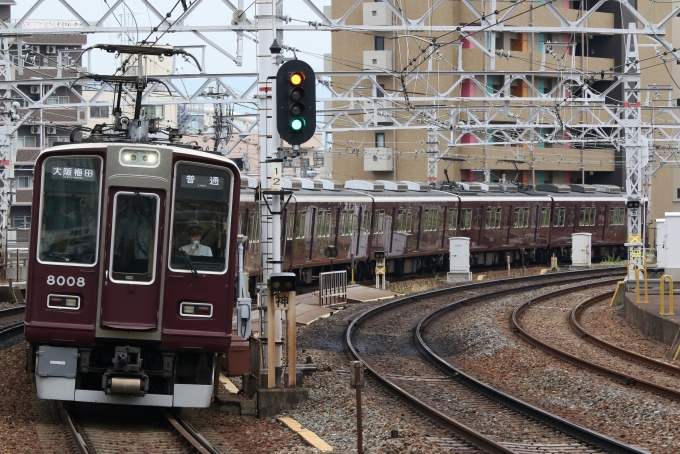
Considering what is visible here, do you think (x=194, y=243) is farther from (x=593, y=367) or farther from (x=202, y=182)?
(x=593, y=367)

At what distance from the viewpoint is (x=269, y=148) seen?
10.5 metres

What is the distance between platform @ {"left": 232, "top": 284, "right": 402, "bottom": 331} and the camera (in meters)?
18.7

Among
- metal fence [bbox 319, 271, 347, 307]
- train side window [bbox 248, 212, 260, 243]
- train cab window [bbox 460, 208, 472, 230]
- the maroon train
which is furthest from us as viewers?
train cab window [bbox 460, 208, 472, 230]

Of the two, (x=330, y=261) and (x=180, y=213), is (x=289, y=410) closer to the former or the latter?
(x=180, y=213)

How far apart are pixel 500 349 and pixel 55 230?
757cm

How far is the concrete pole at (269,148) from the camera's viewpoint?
10.4m

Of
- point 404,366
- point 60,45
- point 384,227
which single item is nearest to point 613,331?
point 404,366

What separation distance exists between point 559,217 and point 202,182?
30093 millimetres

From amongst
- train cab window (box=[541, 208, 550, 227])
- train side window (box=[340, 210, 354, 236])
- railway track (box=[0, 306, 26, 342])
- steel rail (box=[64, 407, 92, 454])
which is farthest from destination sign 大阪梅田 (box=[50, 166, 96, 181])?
train cab window (box=[541, 208, 550, 227])

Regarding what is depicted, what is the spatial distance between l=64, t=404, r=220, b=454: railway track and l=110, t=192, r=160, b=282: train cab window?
4.26ft

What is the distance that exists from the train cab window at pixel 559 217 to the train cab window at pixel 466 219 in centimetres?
532

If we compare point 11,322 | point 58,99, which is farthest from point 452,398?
point 58,99

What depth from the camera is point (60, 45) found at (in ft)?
184

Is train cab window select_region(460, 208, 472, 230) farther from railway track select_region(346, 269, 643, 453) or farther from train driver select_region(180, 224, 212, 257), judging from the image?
train driver select_region(180, 224, 212, 257)
